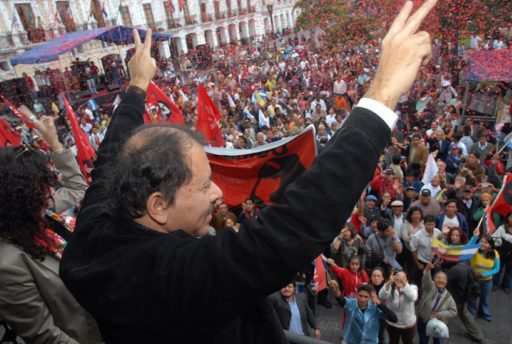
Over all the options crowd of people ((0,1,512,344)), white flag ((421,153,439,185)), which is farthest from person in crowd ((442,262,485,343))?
white flag ((421,153,439,185))

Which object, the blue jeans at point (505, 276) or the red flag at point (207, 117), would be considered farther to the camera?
the red flag at point (207, 117)

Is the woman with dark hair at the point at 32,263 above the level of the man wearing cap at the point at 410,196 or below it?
above

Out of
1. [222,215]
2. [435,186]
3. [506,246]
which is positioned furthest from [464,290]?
[222,215]

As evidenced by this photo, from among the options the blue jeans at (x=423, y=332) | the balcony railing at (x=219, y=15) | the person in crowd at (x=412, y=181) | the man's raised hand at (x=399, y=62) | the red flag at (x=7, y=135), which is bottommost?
the blue jeans at (x=423, y=332)

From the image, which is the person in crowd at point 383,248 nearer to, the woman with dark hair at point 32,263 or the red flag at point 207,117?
the red flag at point 207,117

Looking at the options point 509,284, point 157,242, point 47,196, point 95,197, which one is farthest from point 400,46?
point 509,284

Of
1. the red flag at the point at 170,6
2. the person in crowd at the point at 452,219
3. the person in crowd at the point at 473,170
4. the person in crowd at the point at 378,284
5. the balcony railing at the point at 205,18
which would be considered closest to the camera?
the person in crowd at the point at 378,284

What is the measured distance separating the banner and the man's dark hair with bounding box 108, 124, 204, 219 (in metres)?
3.43

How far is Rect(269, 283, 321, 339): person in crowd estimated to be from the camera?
4.14 m

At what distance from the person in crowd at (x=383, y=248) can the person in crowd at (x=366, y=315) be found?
41.4 inches

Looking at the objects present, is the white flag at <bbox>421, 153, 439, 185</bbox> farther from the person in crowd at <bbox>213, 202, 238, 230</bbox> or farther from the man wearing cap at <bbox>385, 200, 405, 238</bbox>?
the person in crowd at <bbox>213, 202, 238, 230</bbox>

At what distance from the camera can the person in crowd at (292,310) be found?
414cm

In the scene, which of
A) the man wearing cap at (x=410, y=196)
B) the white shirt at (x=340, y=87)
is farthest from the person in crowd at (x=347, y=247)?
the white shirt at (x=340, y=87)

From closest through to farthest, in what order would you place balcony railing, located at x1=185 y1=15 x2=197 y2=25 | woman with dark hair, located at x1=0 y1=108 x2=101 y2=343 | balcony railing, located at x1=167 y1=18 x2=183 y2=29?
1. woman with dark hair, located at x1=0 y1=108 x2=101 y2=343
2. balcony railing, located at x1=167 y1=18 x2=183 y2=29
3. balcony railing, located at x1=185 y1=15 x2=197 y2=25
